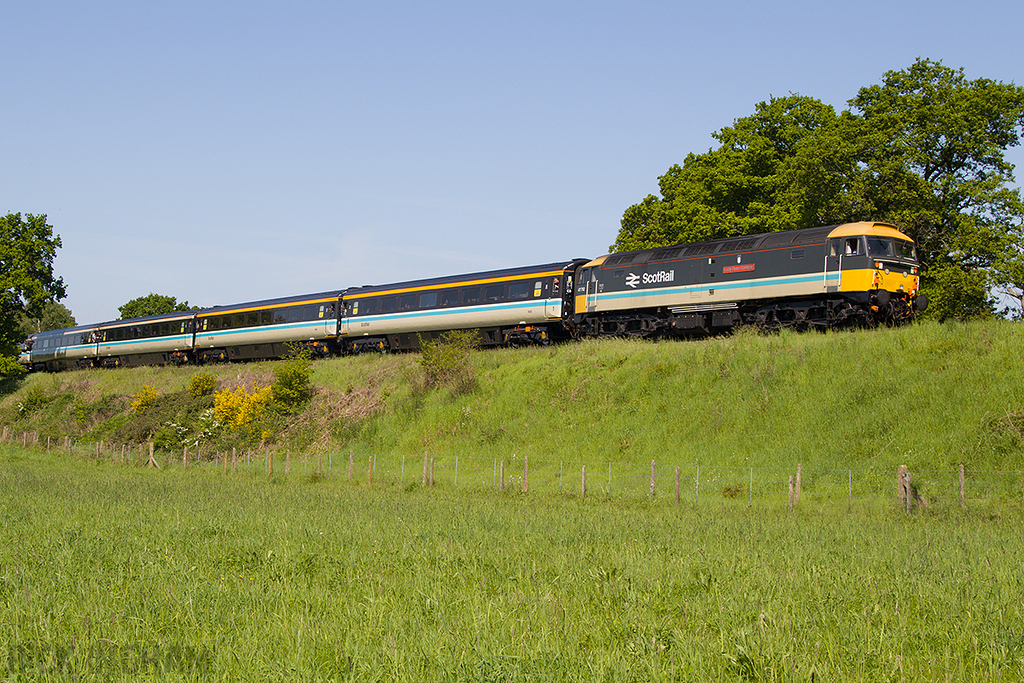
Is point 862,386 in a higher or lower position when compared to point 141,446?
higher

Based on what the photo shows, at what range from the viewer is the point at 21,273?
174 ft

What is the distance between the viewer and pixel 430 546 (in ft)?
41.7

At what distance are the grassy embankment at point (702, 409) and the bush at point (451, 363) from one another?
0.44 metres

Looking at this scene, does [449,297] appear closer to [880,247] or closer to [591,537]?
[880,247]

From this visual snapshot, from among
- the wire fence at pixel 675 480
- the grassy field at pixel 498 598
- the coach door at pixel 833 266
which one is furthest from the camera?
the coach door at pixel 833 266

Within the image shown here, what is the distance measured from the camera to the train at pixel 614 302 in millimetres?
27547

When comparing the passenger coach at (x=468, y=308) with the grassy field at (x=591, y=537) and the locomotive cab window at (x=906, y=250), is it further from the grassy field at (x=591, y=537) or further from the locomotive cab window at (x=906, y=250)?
the locomotive cab window at (x=906, y=250)

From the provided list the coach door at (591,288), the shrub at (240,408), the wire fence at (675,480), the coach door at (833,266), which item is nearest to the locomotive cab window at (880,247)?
the coach door at (833,266)

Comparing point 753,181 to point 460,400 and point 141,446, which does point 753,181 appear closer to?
point 460,400

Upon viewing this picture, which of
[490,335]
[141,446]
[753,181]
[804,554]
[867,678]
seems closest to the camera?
[867,678]

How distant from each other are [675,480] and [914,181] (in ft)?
74.6

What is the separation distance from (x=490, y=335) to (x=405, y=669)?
32.1m

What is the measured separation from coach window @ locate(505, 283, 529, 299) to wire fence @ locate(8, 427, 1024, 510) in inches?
348

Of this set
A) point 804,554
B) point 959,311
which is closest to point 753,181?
point 959,311
